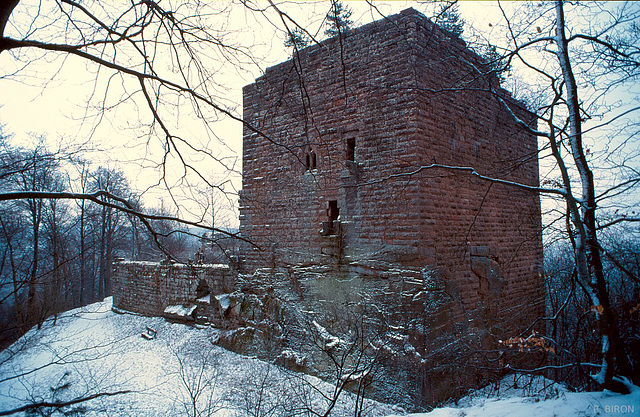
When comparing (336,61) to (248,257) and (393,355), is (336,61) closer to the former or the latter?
(248,257)

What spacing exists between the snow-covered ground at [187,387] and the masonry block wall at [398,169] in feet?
7.62

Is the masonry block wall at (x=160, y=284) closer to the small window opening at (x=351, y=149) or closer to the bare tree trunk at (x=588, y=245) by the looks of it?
the small window opening at (x=351, y=149)

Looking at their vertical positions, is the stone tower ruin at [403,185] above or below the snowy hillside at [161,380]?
above

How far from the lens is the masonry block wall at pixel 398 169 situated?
6.24 m

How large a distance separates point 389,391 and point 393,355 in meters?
0.60

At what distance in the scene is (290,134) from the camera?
26.6 feet

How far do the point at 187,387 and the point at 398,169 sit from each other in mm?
4818

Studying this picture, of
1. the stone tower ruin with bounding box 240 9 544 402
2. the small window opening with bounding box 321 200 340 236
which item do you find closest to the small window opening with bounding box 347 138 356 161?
the stone tower ruin with bounding box 240 9 544 402

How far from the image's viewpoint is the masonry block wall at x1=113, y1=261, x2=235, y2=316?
33.5 ft

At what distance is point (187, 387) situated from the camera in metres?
5.15

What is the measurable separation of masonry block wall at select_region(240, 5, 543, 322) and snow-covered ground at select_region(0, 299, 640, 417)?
2.32 metres

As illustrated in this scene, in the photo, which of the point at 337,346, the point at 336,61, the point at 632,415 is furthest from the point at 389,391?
the point at 336,61

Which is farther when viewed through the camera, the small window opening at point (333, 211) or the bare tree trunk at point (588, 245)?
the small window opening at point (333, 211)

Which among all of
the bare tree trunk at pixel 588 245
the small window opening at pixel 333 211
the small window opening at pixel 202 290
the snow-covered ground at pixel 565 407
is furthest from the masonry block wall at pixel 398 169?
the small window opening at pixel 202 290
